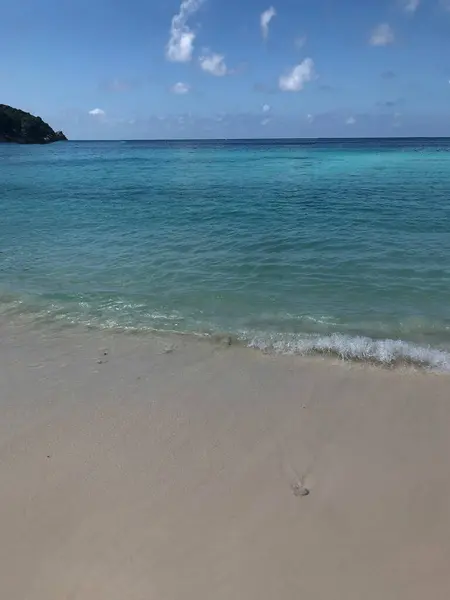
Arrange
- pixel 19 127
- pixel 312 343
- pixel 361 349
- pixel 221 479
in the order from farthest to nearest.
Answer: pixel 19 127 < pixel 312 343 < pixel 361 349 < pixel 221 479

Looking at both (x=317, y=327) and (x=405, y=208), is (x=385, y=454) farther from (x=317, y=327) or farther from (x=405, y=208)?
(x=405, y=208)

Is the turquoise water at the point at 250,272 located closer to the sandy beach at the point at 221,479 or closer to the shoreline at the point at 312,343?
the shoreline at the point at 312,343

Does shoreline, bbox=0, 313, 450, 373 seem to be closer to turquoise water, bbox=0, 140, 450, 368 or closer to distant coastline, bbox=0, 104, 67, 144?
turquoise water, bbox=0, 140, 450, 368

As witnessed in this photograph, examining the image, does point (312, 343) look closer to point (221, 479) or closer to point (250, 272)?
point (221, 479)

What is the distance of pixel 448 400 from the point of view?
18.9 ft

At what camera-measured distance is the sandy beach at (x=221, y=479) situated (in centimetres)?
354

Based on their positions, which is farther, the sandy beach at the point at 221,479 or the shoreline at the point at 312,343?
the shoreline at the point at 312,343

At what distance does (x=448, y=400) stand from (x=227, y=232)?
10.5m

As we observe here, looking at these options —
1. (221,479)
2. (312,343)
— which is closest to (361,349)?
(312,343)

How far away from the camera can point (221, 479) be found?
4539mm

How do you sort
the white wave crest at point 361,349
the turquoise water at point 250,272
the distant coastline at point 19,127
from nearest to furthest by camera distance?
the white wave crest at point 361,349 → the turquoise water at point 250,272 → the distant coastline at point 19,127

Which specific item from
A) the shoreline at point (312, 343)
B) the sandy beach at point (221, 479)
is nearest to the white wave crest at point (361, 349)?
the shoreline at point (312, 343)

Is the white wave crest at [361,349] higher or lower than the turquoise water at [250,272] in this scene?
higher

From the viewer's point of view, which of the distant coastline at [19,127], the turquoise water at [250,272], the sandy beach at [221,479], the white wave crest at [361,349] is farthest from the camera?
the distant coastline at [19,127]
